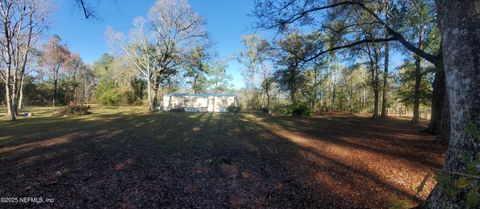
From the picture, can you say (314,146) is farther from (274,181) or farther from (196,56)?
(196,56)

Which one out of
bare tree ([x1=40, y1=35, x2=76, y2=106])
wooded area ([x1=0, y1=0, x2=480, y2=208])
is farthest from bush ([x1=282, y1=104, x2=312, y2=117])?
bare tree ([x1=40, y1=35, x2=76, y2=106])

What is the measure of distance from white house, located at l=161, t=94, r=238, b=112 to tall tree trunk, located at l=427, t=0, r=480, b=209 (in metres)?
25.1

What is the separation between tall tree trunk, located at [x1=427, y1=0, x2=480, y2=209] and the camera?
1.49 m

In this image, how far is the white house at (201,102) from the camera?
26.8 meters

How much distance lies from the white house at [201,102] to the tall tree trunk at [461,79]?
25071 mm

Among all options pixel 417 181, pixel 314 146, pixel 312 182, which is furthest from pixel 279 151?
pixel 417 181

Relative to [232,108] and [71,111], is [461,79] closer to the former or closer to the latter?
[71,111]

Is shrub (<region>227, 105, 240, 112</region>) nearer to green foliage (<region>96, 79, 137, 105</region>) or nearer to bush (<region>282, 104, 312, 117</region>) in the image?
bush (<region>282, 104, 312, 117</region>)

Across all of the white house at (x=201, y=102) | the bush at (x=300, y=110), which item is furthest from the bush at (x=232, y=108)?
the bush at (x=300, y=110)

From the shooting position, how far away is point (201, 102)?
88.6ft

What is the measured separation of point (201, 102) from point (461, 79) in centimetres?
2623

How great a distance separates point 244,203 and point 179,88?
1454 inches

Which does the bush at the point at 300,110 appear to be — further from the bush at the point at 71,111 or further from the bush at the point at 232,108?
the bush at the point at 71,111

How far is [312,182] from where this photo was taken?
3.56 metres
